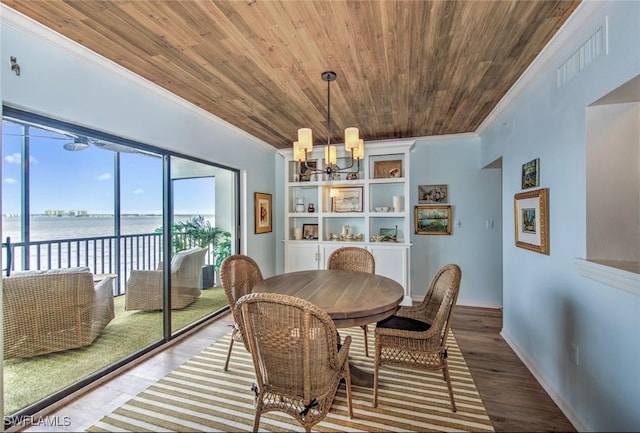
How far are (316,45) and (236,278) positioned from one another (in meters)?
1.91

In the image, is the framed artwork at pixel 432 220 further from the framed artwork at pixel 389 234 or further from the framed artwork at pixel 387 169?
the framed artwork at pixel 387 169

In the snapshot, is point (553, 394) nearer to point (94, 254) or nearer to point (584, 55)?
point (584, 55)

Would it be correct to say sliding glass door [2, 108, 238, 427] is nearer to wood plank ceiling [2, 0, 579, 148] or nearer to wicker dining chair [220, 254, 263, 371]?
wood plank ceiling [2, 0, 579, 148]

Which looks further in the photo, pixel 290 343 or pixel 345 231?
pixel 345 231

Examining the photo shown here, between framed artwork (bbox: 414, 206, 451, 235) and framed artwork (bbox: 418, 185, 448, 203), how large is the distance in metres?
0.11

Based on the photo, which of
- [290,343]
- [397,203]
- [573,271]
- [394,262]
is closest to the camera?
[290,343]

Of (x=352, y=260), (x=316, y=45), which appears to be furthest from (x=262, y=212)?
(x=316, y=45)

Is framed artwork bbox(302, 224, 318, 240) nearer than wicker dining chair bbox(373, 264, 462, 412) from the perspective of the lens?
No

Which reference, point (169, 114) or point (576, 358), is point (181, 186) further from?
point (576, 358)

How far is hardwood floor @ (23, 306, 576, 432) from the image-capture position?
1.83 metres

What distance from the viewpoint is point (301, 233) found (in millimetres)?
4988

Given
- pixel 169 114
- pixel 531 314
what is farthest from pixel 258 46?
pixel 531 314

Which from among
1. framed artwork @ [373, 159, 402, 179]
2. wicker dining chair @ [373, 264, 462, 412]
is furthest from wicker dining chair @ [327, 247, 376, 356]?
framed artwork @ [373, 159, 402, 179]

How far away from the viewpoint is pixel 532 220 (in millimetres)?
2439
